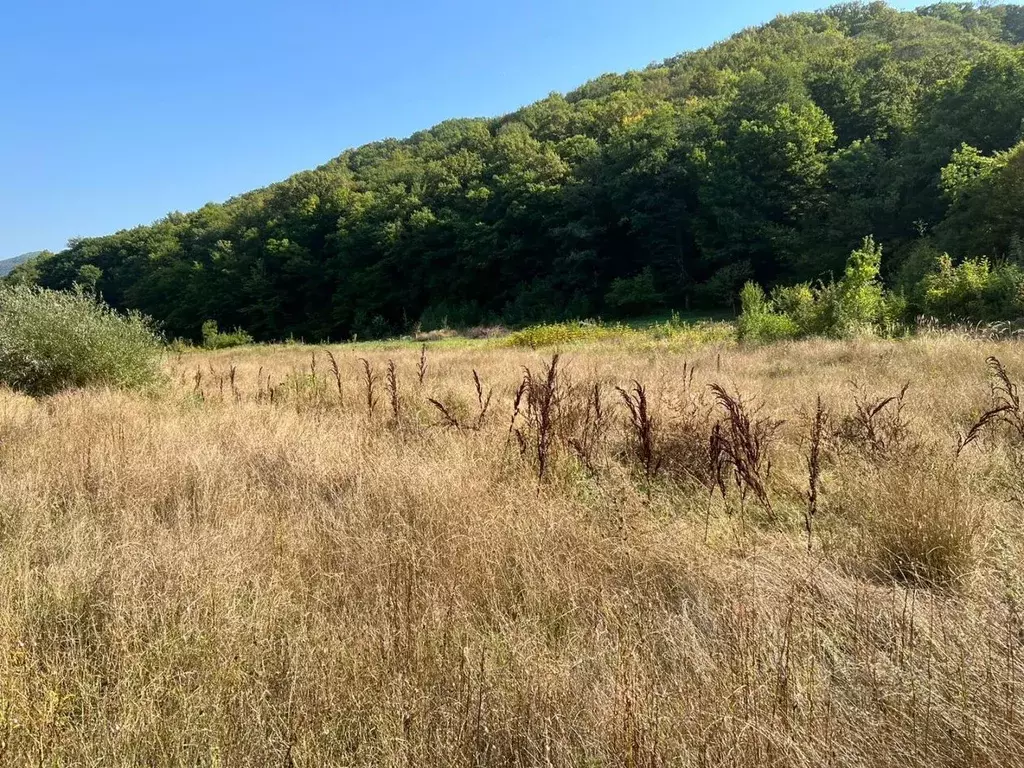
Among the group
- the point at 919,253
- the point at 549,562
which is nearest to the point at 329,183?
the point at 919,253

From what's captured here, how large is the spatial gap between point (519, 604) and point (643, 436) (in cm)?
127

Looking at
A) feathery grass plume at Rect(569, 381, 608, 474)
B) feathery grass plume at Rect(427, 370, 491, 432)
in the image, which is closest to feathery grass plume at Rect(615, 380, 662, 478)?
feathery grass plume at Rect(569, 381, 608, 474)

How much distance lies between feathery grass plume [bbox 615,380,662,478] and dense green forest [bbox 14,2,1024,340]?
15691mm

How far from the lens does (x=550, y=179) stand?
44.9 m

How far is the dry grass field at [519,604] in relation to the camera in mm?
1468

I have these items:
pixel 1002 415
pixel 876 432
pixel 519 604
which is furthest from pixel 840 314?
pixel 519 604

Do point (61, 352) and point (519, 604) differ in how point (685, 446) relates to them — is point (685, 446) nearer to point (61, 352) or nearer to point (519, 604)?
point (519, 604)

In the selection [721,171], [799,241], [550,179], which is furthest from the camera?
[550,179]

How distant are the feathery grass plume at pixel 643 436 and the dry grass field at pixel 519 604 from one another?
0.08 m

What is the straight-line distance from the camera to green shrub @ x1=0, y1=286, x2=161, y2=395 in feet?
27.9

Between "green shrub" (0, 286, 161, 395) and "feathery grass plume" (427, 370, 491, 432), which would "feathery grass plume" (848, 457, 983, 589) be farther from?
"green shrub" (0, 286, 161, 395)

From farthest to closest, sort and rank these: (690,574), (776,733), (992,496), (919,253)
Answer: (919,253) → (992,496) → (690,574) → (776,733)

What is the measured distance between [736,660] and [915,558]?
1257 mm

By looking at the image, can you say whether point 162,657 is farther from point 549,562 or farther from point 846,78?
point 846,78
